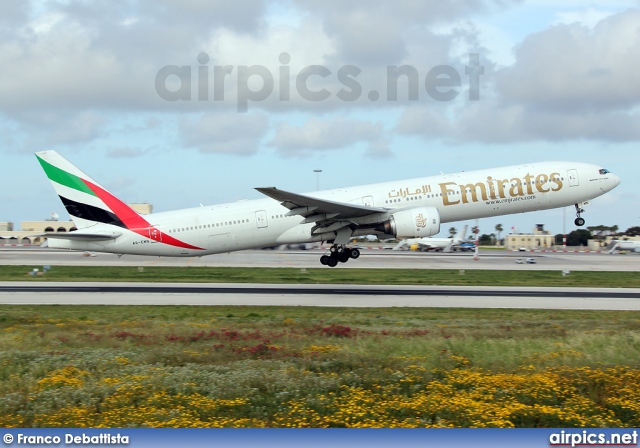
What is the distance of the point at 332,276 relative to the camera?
147ft

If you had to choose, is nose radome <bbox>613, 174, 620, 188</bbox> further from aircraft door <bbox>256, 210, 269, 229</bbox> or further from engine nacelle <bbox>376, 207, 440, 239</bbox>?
aircraft door <bbox>256, 210, 269, 229</bbox>

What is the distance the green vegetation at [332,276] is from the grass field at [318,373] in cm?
1766

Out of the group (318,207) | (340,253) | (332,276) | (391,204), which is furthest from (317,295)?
(332,276)

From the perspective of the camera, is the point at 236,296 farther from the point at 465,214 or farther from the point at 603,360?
the point at 603,360

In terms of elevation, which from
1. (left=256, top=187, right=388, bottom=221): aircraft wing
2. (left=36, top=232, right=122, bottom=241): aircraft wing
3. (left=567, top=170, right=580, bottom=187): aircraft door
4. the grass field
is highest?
(left=567, top=170, right=580, bottom=187): aircraft door

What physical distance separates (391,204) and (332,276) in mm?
10777

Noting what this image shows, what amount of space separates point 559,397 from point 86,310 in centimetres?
1924

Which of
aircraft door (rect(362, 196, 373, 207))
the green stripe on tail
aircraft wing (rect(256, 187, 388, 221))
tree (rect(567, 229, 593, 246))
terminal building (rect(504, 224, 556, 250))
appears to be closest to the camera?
aircraft wing (rect(256, 187, 388, 221))

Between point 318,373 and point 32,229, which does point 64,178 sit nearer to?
point 318,373

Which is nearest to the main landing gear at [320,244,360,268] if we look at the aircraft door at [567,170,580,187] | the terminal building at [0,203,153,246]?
the aircraft door at [567,170,580,187]

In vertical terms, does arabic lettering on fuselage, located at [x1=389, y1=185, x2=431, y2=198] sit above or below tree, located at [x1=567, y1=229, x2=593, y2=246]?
above

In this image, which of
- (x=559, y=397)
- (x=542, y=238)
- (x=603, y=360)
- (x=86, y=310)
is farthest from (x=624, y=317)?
(x=542, y=238)

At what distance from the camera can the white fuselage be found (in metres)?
35.0

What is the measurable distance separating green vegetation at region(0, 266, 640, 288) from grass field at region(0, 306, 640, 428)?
17662mm
